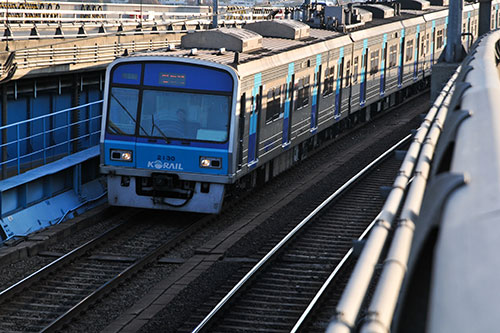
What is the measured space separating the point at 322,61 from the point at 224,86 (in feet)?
19.0

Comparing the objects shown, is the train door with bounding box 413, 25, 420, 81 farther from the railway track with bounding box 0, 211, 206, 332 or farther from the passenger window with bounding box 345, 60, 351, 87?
the railway track with bounding box 0, 211, 206, 332

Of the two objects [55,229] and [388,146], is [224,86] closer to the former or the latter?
[55,229]

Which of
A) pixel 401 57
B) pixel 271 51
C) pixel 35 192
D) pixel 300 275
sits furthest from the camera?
pixel 401 57

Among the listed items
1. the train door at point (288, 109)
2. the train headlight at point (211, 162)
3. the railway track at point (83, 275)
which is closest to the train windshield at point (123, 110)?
the train headlight at point (211, 162)

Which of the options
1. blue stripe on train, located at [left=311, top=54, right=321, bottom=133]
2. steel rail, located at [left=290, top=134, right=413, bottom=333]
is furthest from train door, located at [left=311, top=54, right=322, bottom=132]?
steel rail, located at [left=290, top=134, right=413, bottom=333]

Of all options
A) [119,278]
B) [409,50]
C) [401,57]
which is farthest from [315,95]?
[409,50]

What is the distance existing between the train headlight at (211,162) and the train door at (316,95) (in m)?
5.38

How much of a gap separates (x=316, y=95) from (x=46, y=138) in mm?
5750

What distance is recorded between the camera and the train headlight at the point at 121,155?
1366cm

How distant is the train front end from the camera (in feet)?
44.1

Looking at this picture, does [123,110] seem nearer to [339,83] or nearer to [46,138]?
[46,138]

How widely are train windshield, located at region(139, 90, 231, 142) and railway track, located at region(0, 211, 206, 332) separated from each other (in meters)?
1.47

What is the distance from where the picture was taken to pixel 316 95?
1864cm

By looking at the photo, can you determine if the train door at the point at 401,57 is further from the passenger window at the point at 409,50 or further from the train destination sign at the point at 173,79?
the train destination sign at the point at 173,79
